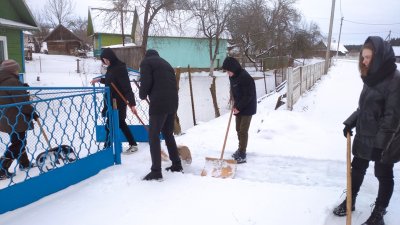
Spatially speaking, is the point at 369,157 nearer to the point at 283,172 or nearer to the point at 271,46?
the point at 283,172

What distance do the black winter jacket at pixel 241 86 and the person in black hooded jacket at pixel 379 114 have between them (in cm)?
175

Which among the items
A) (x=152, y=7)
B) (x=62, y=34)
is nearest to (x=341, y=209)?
(x=152, y=7)

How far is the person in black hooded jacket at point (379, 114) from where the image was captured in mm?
2430

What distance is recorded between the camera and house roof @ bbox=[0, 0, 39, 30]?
35.4 ft

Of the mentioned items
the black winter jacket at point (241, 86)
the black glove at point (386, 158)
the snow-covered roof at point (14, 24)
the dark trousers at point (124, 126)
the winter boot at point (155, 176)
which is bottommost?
the winter boot at point (155, 176)

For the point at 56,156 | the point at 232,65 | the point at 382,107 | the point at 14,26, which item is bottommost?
the point at 56,156

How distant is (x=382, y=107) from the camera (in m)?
2.49

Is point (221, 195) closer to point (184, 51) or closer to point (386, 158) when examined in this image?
point (386, 158)

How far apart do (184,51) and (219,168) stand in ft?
78.8

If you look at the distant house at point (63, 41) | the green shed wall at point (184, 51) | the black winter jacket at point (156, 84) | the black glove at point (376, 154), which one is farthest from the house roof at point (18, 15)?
the distant house at point (63, 41)

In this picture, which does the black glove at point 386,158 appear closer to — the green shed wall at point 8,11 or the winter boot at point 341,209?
the winter boot at point 341,209

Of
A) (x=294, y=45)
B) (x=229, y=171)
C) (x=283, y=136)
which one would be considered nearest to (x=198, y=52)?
(x=294, y=45)

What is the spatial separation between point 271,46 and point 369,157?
29.7 m

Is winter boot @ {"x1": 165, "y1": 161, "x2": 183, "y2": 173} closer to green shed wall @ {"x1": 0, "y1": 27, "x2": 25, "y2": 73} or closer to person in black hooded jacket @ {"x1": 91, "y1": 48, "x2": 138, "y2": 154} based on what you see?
person in black hooded jacket @ {"x1": 91, "y1": 48, "x2": 138, "y2": 154}
